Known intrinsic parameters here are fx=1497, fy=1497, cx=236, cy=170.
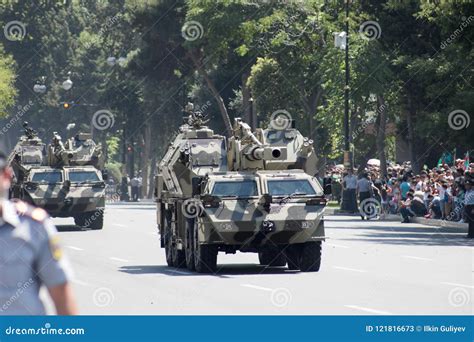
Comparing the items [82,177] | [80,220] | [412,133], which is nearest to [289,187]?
[82,177]

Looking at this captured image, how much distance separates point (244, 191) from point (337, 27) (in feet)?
133

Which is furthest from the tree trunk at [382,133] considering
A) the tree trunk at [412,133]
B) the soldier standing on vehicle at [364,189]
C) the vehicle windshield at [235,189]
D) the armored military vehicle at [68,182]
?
the vehicle windshield at [235,189]

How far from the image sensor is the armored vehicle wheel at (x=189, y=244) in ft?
79.8

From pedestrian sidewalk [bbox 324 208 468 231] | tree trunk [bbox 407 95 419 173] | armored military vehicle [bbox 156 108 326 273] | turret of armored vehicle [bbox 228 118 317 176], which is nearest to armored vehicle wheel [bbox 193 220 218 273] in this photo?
armored military vehicle [bbox 156 108 326 273]

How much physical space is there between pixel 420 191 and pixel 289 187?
20708 millimetres

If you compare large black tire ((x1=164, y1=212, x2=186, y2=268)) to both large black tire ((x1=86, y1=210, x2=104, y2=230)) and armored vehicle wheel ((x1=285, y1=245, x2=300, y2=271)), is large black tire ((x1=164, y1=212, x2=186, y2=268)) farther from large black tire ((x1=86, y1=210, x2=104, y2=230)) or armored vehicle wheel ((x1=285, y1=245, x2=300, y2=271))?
large black tire ((x1=86, y1=210, x2=104, y2=230))

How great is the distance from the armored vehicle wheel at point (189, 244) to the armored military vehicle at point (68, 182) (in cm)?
1755

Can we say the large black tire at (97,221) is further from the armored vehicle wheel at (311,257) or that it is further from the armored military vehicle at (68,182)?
the armored vehicle wheel at (311,257)

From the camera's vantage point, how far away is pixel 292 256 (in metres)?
24.4

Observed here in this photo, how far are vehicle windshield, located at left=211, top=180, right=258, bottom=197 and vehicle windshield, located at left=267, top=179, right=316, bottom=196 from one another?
0.93ft

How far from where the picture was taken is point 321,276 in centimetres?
2255

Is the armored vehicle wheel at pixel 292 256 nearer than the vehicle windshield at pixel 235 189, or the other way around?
the vehicle windshield at pixel 235 189

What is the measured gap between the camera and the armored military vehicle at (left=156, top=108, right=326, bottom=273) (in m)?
23.5
